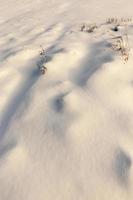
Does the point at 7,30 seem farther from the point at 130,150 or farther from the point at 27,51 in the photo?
the point at 130,150

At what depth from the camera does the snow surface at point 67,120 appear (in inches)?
107

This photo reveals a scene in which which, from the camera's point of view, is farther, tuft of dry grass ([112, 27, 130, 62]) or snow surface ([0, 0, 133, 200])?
tuft of dry grass ([112, 27, 130, 62])

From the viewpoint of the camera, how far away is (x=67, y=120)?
3.29 m

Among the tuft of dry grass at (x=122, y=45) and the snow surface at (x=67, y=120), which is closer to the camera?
the snow surface at (x=67, y=120)

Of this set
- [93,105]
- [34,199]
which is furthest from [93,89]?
[34,199]

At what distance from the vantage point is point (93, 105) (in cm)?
341

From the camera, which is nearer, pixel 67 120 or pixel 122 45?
pixel 67 120

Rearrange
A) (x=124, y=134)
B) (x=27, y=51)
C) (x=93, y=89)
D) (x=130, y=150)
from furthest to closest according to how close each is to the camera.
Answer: (x=27, y=51), (x=93, y=89), (x=124, y=134), (x=130, y=150)

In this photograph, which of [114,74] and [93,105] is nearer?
[93,105]

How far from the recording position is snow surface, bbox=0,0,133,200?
107 inches

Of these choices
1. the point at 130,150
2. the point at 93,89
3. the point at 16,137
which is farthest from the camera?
the point at 93,89

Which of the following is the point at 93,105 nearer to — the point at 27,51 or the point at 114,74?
the point at 114,74

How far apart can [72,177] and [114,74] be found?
1.45 m

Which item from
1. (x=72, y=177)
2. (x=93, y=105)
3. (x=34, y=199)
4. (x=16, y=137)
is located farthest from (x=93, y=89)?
(x=34, y=199)
